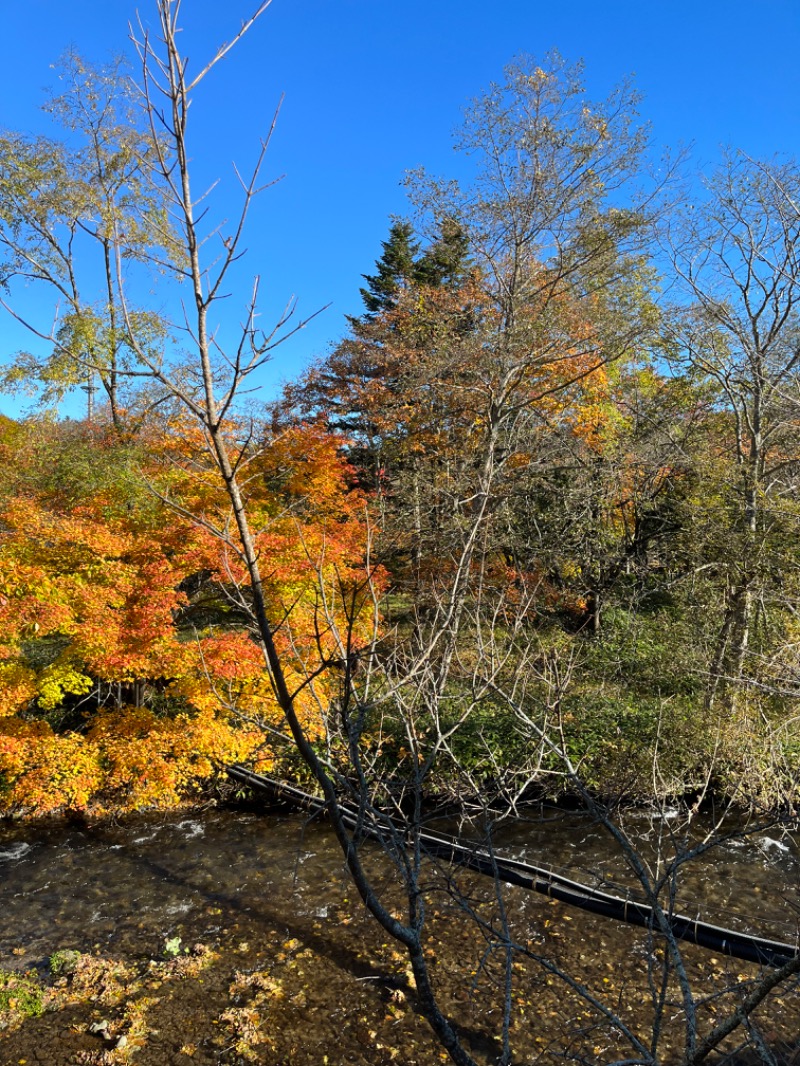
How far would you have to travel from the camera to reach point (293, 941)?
6105mm

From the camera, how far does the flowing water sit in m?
4.87

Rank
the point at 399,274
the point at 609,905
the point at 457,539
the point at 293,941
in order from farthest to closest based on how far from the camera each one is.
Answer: the point at 399,274
the point at 457,539
the point at 609,905
the point at 293,941

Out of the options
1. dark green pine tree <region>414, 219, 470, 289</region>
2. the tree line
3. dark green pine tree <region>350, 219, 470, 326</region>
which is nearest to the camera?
the tree line

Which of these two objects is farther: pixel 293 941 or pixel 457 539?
pixel 457 539

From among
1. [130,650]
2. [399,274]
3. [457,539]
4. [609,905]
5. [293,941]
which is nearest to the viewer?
[293,941]

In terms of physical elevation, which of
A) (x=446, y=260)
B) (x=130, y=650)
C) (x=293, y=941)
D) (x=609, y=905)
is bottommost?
(x=293, y=941)

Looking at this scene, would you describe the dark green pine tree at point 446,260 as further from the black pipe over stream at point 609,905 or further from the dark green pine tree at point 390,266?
the black pipe over stream at point 609,905

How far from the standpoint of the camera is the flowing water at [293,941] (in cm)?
487

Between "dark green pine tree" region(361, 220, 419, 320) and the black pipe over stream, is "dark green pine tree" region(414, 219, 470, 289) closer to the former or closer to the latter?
"dark green pine tree" region(361, 220, 419, 320)

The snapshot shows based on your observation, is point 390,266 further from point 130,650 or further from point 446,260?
point 130,650

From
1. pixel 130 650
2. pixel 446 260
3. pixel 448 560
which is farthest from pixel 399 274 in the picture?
pixel 130 650

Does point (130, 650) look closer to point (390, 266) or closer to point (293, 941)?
point (293, 941)

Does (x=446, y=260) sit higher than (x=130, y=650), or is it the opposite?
(x=446, y=260)

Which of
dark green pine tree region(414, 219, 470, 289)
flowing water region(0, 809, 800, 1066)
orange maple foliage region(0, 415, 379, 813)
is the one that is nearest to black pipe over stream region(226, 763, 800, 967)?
flowing water region(0, 809, 800, 1066)
